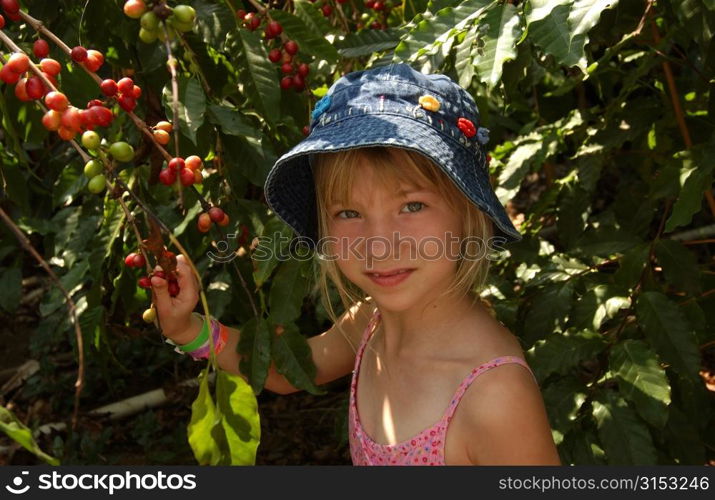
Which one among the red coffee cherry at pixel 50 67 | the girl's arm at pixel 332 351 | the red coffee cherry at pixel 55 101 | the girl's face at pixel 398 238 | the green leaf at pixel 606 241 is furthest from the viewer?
the green leaf at pixel 606 241

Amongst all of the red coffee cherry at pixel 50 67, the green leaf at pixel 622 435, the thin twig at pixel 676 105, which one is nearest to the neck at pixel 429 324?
the green leaf at pixel 622 435

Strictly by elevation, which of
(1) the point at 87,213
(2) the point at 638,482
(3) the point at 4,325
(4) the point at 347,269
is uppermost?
(4) the point at 347,269

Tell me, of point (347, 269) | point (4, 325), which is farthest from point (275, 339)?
point (4, 325)

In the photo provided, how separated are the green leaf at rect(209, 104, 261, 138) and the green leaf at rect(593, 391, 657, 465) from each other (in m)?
0.83

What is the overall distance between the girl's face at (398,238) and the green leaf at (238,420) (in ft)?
1.13

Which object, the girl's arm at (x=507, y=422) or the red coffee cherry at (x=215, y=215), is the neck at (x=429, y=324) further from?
the red coffee cherry at (x=215, y=215)

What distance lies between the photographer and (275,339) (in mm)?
1722

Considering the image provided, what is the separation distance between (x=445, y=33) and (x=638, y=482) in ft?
2.78

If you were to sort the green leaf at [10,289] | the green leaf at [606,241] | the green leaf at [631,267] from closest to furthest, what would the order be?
the green leaf at [631,267], the green leaf at [606,241], the green leaf at [10,289]

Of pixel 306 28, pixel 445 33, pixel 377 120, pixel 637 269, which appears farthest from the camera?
pixel 637 269

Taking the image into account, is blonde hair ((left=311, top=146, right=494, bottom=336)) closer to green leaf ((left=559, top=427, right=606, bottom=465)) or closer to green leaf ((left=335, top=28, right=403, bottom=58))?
green leaf ((left=335, top=28, right=403, bottom=58))

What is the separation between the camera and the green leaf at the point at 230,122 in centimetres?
157

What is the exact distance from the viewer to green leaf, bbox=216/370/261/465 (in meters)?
1.22

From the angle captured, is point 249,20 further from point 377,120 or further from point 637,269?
point 637,269
